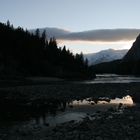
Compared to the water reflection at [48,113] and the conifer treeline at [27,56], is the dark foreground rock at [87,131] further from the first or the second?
the conifer treeline at [27,56]

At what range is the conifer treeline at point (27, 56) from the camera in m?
142

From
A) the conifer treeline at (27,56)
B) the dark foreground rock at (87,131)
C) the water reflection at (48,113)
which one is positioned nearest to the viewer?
the dark foreground rock at (87,131)

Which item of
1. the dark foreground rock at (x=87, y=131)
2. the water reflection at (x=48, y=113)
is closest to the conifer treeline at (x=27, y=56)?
the water reflection at (x=48, y=113)

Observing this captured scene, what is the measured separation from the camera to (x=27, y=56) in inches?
6142

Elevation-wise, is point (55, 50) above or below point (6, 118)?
above

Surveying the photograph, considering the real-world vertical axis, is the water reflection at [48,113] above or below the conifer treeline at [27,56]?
below

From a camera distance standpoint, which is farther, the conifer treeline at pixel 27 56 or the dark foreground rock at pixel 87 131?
the conifer treeline at pixel 27 56

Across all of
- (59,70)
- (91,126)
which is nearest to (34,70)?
(59,70)

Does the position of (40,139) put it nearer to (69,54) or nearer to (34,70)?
(34,70)

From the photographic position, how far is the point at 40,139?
22.5 m

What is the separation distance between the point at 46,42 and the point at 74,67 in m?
17.9

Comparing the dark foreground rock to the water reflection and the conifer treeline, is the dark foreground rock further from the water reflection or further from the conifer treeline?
the conifer treeline

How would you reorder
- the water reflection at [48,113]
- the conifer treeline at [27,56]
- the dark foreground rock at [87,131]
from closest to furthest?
the dark foreground rock at [87,131] < the water reflection at [48,113] < the conifer treeline at [27,56]

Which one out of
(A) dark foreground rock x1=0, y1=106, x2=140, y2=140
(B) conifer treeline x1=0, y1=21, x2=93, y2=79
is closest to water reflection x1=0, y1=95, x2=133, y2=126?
(A) dark foreground rock x1=0, y1=106, x2=140, y2=140
